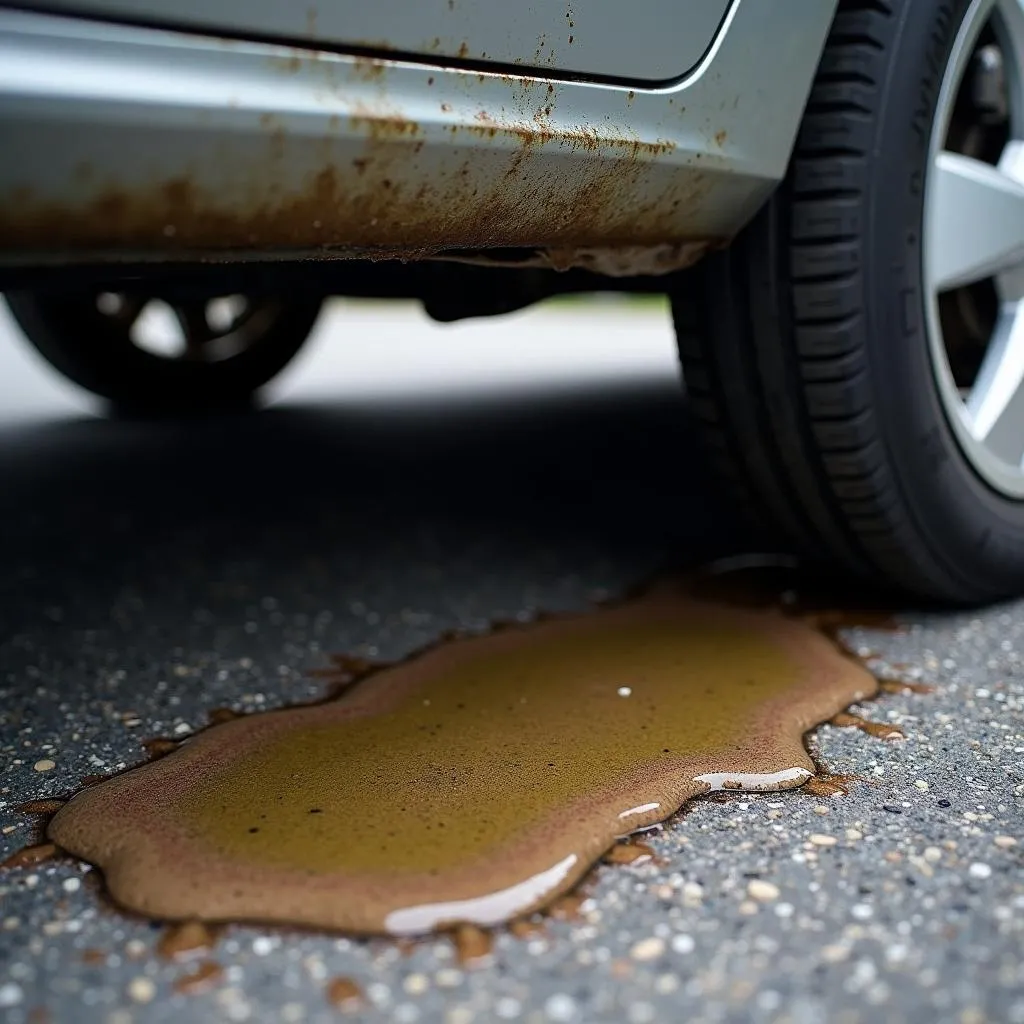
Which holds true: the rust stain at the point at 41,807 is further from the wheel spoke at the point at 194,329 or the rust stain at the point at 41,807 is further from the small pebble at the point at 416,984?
the wheel spoke at the point at 194,329

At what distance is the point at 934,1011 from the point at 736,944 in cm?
16

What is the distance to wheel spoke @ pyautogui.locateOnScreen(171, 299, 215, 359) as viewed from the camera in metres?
3.12

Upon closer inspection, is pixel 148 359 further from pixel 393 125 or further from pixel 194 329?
pixel 393 125

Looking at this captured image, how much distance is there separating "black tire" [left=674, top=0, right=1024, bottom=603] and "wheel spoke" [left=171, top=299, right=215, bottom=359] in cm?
191

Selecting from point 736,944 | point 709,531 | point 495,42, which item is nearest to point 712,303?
point 495,42

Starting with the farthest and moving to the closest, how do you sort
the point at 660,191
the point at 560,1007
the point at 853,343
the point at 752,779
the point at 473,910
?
the point at 853,343
the point at 660,191
the point at 752,779
the point at 473,910
the point at 560,1007

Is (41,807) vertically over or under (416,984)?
under

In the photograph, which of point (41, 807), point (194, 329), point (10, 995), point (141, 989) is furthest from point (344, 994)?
point (194, 329)

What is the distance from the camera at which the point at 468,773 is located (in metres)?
1.22

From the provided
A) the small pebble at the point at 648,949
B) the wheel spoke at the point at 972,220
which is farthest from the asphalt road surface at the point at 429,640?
the wheel spoke at the point at 972,220

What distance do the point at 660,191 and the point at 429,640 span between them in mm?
743

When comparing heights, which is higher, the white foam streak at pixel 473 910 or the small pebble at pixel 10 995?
the white foam streak at pixel 473 910

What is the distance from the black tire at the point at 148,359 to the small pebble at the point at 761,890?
2.28m

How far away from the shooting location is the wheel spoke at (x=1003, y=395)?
66.9 inches
